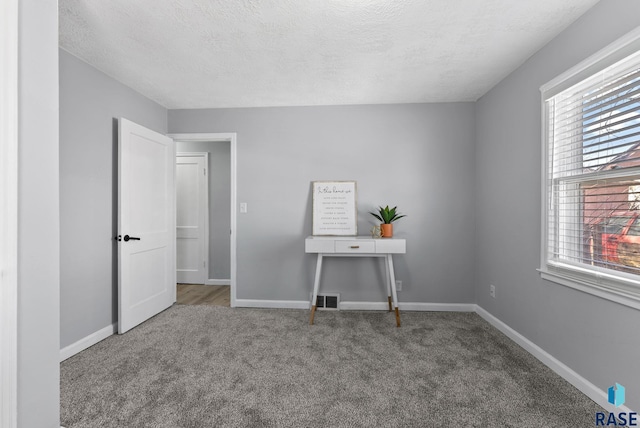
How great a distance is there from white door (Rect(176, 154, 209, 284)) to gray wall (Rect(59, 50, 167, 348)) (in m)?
1.67

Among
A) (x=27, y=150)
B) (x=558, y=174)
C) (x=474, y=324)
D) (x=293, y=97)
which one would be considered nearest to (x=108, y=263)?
(x=27, y=150)

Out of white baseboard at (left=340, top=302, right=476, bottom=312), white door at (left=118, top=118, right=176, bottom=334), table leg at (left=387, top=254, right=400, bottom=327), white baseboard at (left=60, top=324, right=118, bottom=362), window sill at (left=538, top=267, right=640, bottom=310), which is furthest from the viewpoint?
white baseboard at (left=340, top=302, right=476, bottom=312)

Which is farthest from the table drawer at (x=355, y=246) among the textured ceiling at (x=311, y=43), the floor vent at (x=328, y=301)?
the textured ceiling at (x=311, y=43)

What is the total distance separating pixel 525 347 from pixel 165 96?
4.02m

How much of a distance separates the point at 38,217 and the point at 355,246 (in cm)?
227

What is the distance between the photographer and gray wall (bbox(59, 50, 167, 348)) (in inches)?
87.0

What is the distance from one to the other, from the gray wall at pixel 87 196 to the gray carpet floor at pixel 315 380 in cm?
31

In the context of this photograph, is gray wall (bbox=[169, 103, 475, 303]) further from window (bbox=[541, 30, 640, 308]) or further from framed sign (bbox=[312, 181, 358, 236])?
window (bbox=[541, 30, 640, 308])

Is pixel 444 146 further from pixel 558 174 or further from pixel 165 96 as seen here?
pixel 165 96

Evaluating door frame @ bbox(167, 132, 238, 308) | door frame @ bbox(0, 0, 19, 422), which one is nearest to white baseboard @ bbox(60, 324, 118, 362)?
door frame @ bbox(167, 132, 238, 308)

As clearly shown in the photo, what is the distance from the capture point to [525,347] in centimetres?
230

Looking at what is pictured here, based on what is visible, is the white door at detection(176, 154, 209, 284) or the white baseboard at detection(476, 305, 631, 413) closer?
the white baseboard at detection(476, 305, 631, 413)

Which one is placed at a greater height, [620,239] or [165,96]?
[165,96]

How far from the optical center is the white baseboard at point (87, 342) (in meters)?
2.19
